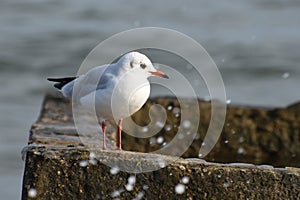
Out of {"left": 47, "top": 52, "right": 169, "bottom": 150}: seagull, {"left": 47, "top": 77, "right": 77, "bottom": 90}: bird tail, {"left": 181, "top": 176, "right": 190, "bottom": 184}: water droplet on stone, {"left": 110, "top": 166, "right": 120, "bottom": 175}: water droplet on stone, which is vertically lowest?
{"left": 181, "top": 176, "right": 190, "bottom": 184}: water droplet on stone

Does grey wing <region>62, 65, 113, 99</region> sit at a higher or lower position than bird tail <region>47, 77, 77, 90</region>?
lower

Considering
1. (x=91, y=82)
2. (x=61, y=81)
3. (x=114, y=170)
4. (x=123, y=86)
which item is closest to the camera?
(x=114, y=170)

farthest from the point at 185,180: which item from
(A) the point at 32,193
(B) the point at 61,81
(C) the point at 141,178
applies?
(B) the point at 61,81

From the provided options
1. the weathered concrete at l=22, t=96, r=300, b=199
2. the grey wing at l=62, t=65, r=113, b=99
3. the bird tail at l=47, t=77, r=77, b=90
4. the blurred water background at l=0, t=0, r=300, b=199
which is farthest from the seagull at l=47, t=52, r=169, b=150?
the blurred water background at l=0, t=0, r=300, b=199

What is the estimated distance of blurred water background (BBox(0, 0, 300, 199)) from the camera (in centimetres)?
1196

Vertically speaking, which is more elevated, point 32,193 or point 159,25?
point 159,25

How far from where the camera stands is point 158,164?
398 cm

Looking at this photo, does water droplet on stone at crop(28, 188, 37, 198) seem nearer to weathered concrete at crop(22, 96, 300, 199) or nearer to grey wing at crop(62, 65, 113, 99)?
weathered concrete at crop(22, 96, 300, 199)

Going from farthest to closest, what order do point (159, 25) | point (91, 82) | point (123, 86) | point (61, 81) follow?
point (159, 25) → point (61, 81) → point (91, 82) → point (123, 86)

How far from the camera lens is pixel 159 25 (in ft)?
45.8

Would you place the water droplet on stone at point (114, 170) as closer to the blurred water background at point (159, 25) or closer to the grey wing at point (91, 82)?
the grey wing at point (91, 82)

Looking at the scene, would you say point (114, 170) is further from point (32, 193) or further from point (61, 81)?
point (61, 81)

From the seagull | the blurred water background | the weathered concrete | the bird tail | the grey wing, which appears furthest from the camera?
the blurred water background

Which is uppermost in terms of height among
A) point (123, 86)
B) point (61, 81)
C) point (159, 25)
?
point (159, 25)
